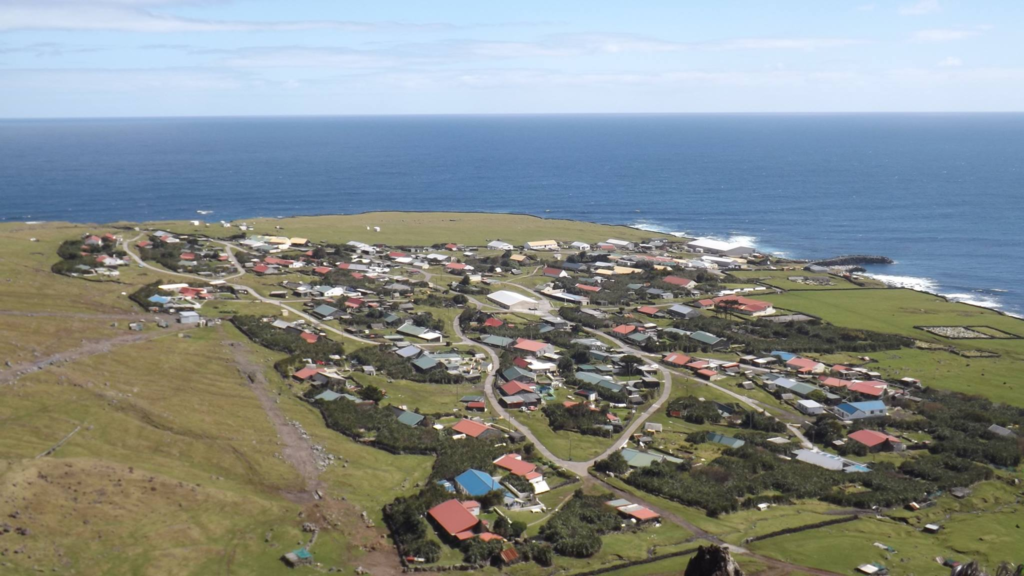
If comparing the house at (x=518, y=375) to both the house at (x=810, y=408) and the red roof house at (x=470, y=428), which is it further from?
the house at (x=810, y=408)

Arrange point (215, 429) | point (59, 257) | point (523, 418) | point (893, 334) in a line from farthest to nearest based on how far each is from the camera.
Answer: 1. point (59, 257)
2. point (893, 334)
3. point (523, 418)
4. point (215, 429)

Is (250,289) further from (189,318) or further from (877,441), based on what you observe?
(877,441)

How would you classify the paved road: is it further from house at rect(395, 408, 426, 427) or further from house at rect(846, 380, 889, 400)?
house at rect(846, 380, 889, 400)

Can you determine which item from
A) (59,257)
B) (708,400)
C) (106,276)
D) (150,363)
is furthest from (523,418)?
(59,257)

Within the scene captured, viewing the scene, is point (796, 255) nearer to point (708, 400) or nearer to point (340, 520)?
point (708, 400)

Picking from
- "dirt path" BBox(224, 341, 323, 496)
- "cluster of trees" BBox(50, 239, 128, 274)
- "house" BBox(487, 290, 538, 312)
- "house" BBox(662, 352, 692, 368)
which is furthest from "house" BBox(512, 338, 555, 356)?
→ "cluster of trees" BBox(50, 239, 128, 274)

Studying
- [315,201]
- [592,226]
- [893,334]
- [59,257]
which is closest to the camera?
[893,334]
